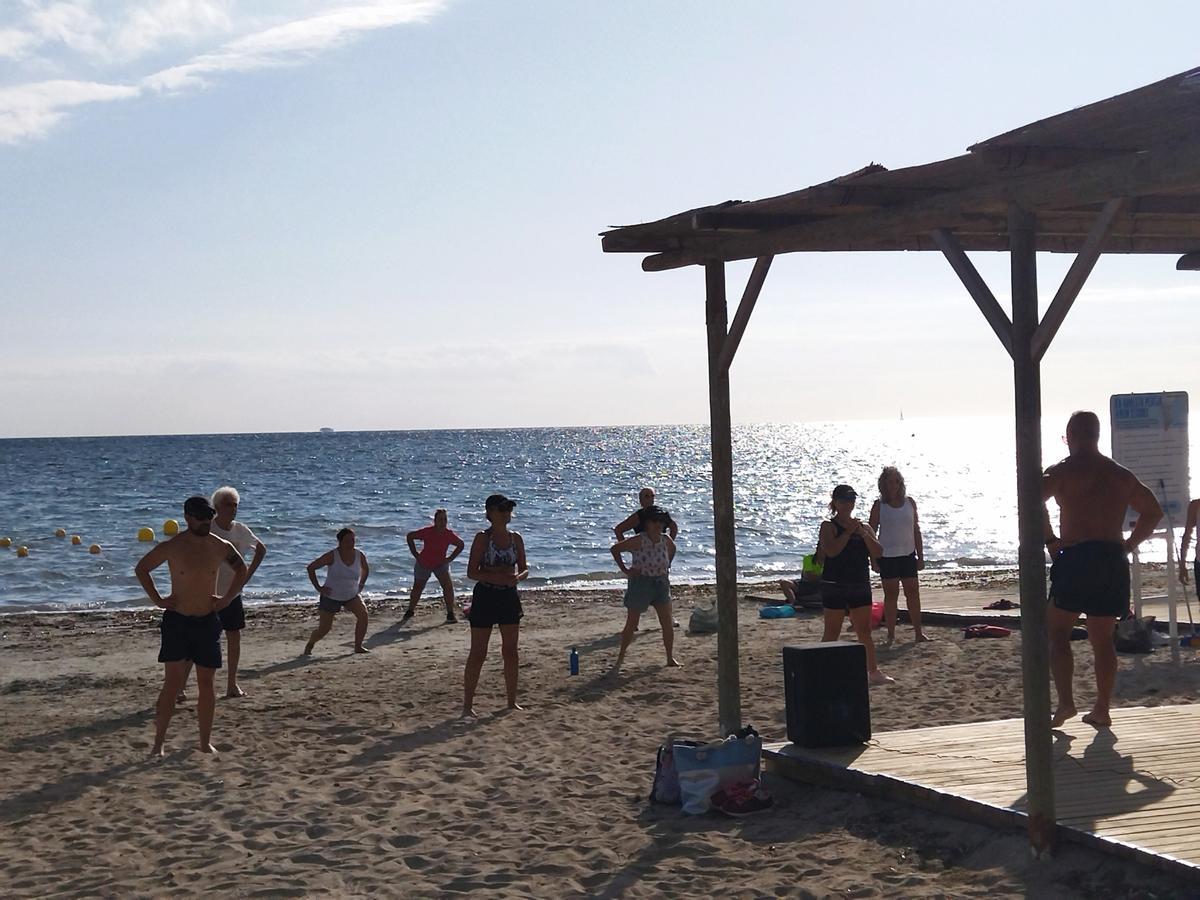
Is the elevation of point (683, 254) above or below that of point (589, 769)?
above

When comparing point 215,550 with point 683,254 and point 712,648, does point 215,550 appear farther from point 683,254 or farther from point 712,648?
point 712,648

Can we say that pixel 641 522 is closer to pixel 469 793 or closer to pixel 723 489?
pixel 723 489

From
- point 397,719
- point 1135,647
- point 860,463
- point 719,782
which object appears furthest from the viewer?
point 860,463

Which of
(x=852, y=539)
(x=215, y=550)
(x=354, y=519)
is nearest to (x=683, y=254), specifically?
(x=852, y=539)

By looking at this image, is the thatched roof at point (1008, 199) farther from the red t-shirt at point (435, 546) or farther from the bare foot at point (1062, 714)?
the red t-shirt at point (435, 546)

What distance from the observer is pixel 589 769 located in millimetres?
7715

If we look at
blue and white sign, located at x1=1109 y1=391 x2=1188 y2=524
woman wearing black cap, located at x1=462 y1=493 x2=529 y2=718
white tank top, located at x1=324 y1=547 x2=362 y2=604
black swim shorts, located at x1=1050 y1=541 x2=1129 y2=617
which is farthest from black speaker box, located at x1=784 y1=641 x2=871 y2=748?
white tank top, located at x1=324 y1=547 x2=362 y2=604

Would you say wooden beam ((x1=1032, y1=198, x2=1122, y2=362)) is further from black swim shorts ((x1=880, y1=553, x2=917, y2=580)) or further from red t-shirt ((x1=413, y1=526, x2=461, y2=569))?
red t-shirt ((x1=413, y1=526, x2=461, y2=569))

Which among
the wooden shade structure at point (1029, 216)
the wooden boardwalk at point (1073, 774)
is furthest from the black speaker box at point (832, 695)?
the wooden shade structure at point (1029, 216)

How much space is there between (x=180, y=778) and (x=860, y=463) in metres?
91.4

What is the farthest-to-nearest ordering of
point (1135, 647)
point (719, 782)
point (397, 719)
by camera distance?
point (1135, 647) → point (397, 719) → point (719, 782)

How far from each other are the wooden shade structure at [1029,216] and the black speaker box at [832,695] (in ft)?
4.74

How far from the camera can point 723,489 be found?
25.7ft

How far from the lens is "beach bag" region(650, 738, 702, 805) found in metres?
6.81
